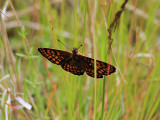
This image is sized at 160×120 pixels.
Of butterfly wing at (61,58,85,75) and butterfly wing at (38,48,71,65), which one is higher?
butterfly wing at (38,48,71,65)

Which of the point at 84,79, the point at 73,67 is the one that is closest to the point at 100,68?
the point at 73,67

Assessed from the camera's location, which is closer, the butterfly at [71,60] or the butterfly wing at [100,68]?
the butterfly wing at [100,68]

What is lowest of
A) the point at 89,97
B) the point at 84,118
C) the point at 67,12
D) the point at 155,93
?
the point at 84,118

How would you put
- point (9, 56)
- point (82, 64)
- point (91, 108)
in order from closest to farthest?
1. point (82, 64)
2. point (9, 56)
3. point (91, 108)

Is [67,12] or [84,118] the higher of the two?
[67,12]

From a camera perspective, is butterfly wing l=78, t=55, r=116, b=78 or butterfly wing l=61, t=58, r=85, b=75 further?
butterfly wing l=61, t=58, r=85, b=75

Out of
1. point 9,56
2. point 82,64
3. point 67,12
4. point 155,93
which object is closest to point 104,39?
point 82,64

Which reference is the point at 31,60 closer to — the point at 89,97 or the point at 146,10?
the point at 89,97

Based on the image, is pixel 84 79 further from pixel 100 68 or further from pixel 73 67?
pixel 100 68
